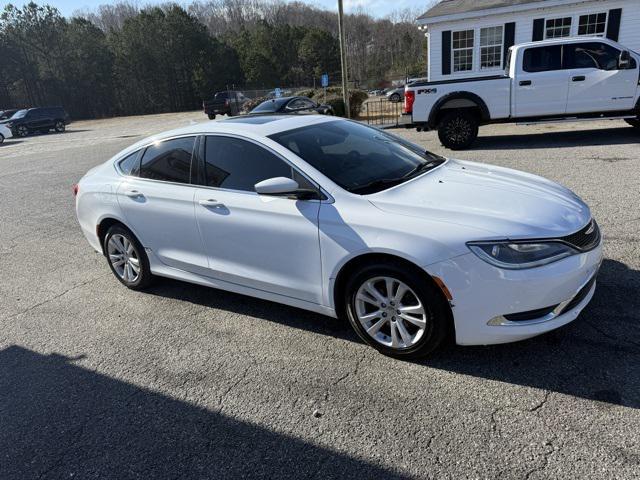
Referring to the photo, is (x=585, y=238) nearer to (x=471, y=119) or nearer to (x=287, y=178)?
(x=287, y=178)

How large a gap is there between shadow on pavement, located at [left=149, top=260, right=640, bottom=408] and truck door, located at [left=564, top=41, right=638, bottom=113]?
7.80m

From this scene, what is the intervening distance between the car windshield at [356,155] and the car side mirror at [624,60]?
833 cm

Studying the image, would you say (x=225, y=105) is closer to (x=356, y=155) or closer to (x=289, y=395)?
(x=356, y=155)

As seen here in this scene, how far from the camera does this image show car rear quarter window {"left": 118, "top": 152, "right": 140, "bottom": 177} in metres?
4.58

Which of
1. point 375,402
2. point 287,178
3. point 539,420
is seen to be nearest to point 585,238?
point 539,420

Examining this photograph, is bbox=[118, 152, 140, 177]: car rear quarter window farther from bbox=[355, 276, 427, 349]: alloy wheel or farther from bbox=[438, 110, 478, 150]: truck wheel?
bbox=[438, 110, 478, 150]: truck wheel

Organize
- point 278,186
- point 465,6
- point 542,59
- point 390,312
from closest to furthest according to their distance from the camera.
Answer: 1. point 390,312
2. point 278,186
3. point 542,59
4. point 465,6

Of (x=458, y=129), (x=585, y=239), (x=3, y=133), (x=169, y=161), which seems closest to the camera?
(x=585, y=239)

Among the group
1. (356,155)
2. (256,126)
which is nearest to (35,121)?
(256,126)

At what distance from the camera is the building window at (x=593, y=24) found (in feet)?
53.1

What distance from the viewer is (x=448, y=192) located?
333 cm

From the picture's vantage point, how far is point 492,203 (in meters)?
3.12

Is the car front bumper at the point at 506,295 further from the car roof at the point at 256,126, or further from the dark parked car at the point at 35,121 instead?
the dark parked car at the point at 35,121

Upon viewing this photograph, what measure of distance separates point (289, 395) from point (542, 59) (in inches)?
406
